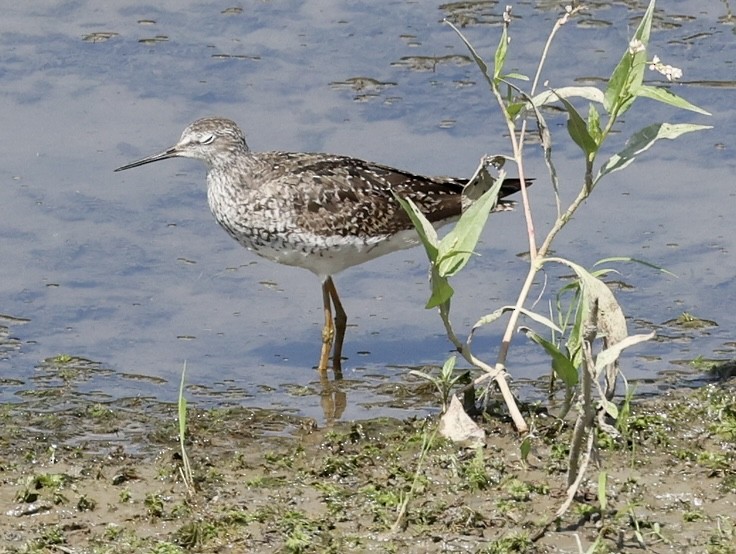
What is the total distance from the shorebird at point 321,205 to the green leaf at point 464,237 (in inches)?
108

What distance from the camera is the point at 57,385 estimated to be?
26.9ft

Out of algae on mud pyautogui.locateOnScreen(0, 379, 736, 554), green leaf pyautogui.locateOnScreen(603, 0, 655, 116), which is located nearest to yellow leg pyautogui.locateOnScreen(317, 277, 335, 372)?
algae on mud pyautogui.locateOnScreen(0, 379, 736, 554)

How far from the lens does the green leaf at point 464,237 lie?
6152mm

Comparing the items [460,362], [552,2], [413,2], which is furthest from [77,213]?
[552,2]

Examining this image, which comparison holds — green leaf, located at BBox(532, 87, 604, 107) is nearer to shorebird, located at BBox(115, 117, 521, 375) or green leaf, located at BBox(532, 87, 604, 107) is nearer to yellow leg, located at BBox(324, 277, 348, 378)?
shorebird, located at BBox(115, 117, 521, 375)

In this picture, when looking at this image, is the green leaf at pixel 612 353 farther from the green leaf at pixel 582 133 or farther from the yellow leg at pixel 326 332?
the yellow leg at pixel 326 332

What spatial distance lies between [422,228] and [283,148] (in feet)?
15.8

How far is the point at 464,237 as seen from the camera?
617 cm

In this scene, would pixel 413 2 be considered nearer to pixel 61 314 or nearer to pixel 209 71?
pixel 209 71

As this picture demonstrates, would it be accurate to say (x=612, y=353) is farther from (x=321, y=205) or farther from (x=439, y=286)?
(x=321, y=205)

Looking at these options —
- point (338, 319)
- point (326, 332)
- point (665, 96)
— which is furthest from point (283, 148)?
point (665, 96)

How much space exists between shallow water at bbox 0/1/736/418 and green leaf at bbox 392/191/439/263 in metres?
1.94

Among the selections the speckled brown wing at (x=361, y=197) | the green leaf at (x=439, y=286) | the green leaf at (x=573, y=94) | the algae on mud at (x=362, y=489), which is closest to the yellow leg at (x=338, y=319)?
the speckled brown wing at (x=361, y=197)

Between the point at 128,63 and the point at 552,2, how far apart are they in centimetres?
370
